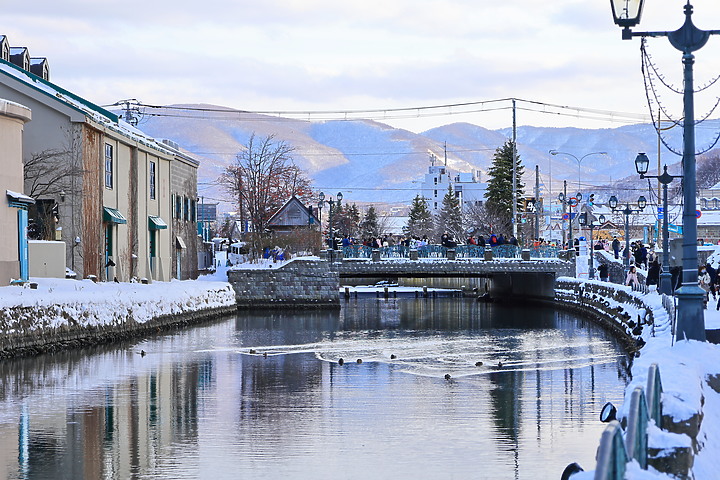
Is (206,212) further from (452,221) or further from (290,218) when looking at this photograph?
(452,221)

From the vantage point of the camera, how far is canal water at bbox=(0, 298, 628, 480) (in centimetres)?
1725

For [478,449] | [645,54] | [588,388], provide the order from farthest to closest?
[588,388]
[645,54]
[478,449]

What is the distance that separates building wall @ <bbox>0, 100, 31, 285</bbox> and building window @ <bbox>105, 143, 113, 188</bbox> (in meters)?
12.1

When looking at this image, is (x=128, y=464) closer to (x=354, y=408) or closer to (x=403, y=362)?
(x=354, y=408)

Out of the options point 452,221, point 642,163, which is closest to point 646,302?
point 642,163

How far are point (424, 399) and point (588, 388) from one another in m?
4.63

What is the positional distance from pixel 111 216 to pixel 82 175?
10.2 ft

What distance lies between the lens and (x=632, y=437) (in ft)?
29.9

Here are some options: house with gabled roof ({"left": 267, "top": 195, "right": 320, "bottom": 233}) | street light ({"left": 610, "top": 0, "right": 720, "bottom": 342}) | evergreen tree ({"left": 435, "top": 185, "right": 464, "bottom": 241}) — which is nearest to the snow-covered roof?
house with gabled roof ({"left": 267, "top": 195, "right": 320, "bottom": 233})

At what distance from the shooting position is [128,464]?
1709cm

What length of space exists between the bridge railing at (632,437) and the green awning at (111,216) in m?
38.3

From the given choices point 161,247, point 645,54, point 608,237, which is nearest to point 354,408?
point 645,54

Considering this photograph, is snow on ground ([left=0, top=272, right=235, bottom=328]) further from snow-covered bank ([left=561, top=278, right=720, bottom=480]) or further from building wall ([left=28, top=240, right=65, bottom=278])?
snow-covered bank ([left=561, top=278, right=720, bottom=480])

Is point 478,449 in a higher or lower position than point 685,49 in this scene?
lower
